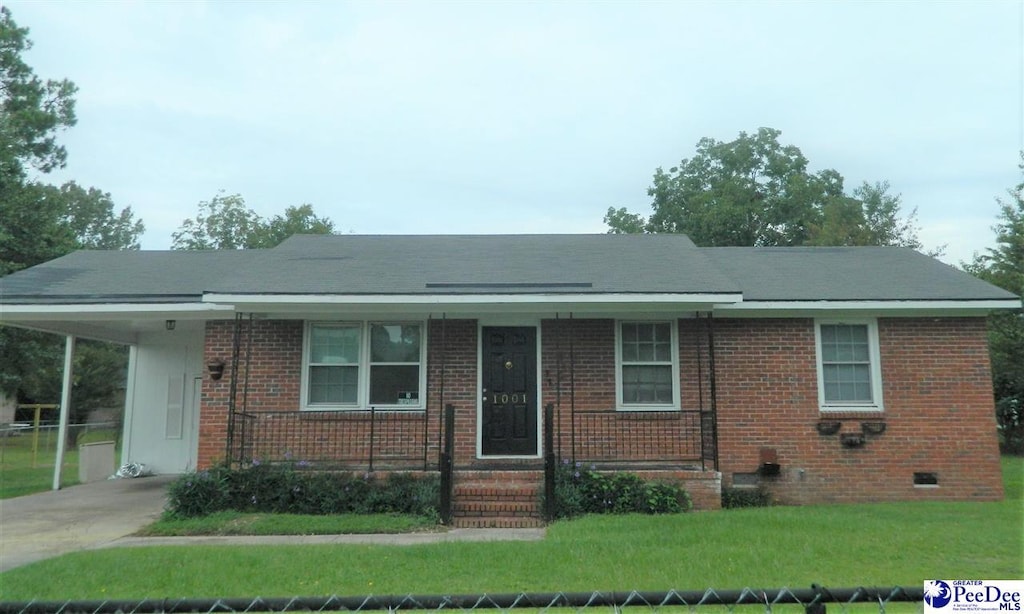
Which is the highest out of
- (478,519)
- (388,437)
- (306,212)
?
(306,212)

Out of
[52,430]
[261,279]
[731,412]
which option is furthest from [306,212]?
[731,412]

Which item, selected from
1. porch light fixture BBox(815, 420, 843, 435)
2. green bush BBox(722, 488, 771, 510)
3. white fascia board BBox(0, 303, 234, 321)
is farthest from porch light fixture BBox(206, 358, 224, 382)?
porch light fixture BBox(815, 420, 843, 435)

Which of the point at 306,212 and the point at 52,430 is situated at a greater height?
the point at 306,212

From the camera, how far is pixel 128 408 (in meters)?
14.0

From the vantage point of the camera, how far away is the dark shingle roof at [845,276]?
1059 centimetres

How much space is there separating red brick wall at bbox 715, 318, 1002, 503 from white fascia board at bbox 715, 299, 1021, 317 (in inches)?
12.6

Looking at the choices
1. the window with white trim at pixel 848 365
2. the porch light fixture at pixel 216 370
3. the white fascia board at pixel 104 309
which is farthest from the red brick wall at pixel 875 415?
the white fascia board at pixel 104 309

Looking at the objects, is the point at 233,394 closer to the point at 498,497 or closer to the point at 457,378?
the point at 457,378

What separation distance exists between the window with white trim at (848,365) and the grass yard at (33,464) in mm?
12738

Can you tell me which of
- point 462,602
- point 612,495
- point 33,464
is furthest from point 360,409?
point 33,464

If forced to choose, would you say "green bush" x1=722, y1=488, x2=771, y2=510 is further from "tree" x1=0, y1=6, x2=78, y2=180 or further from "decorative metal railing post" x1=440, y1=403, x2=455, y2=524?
"tree" x1=0, y1=6, x2=78, y2=180

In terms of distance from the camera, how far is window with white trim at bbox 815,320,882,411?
10.7 meters

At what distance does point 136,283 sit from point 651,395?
323 inches

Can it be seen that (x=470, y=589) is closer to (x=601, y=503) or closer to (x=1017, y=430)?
A: (x=601, y=503)
